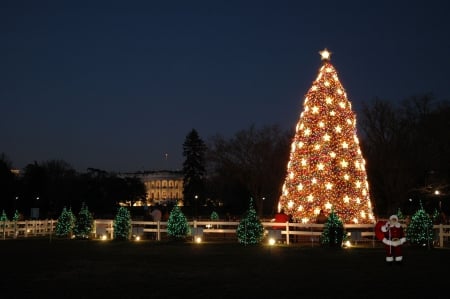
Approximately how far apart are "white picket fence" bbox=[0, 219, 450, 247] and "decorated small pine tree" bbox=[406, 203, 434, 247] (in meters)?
0.79

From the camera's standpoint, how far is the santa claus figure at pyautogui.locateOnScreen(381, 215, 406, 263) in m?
16.6

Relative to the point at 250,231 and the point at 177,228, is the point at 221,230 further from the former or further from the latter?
the point at 250,231

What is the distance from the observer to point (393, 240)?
55.1ft

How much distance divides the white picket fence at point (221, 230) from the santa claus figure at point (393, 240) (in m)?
7.64

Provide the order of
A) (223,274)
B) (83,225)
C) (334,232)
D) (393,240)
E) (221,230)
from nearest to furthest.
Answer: (223,274) < (393,240) < (334,232) < (221,230) < (83,225)

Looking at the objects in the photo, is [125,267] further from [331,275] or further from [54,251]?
[54,251]

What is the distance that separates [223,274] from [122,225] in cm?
1595

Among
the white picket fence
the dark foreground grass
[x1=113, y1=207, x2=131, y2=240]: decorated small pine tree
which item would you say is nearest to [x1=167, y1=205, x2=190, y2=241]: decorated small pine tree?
the white picket fence

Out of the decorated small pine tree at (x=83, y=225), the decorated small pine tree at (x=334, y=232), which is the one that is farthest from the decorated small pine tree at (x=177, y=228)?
the decorated small pine tree at (x=334, y=232)

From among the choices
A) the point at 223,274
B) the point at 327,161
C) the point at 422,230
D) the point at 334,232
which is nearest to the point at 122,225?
the point at 327,161

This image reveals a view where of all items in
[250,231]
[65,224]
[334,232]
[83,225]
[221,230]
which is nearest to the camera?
[334,232]

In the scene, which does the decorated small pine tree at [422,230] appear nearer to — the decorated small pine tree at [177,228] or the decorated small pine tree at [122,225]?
the decorated small pine tree at [177,228]

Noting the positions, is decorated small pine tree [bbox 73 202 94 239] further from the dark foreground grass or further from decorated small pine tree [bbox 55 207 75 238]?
the dark foreground grass

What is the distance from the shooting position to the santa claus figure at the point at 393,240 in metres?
16.6
